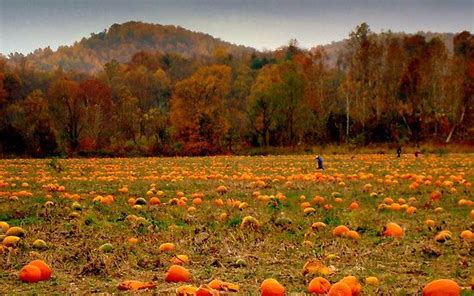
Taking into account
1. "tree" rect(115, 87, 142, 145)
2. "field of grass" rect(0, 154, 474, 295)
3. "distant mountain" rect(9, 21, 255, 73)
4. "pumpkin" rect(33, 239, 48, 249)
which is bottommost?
"field of grass" rect(0, 154, 474, 295)

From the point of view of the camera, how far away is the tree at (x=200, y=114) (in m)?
46.1

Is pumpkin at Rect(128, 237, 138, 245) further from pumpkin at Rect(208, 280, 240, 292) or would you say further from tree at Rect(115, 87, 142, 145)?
tree at Rect(115, 87, 142, 145)

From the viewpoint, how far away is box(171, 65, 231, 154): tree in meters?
46.1

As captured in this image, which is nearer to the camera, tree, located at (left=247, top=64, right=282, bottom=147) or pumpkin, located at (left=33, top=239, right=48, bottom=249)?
pumpkin, located at (left=33, top=239, right=48, bottom=249)

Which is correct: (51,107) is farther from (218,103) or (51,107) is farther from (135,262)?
(135,262)

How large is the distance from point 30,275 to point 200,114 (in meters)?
43.9

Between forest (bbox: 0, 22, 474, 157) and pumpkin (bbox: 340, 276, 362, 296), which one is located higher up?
forest (bbox: 0, 22, 474, 157)

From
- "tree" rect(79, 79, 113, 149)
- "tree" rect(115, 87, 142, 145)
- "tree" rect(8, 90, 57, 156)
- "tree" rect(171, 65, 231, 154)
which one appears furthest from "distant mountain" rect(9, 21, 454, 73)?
"tree" rect(8, 90, 57, 156)

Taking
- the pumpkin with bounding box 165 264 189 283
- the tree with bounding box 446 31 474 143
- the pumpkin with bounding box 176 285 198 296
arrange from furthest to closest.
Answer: the tree with bounding box 446 31 474 143
the pumpkin with bounding box 165 264 189 283
the pumpkin with bounding box 176 285 198 296

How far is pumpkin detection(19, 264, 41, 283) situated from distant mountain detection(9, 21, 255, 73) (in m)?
140

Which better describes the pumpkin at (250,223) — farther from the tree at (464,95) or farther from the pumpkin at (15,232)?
the tree at (464,95)

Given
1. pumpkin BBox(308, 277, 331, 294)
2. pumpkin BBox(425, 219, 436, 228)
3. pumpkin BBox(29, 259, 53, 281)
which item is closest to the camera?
pumpkin BBox(308, 277, 331, 294)

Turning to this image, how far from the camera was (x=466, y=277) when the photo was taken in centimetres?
463

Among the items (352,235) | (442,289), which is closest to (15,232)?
(352,235)
